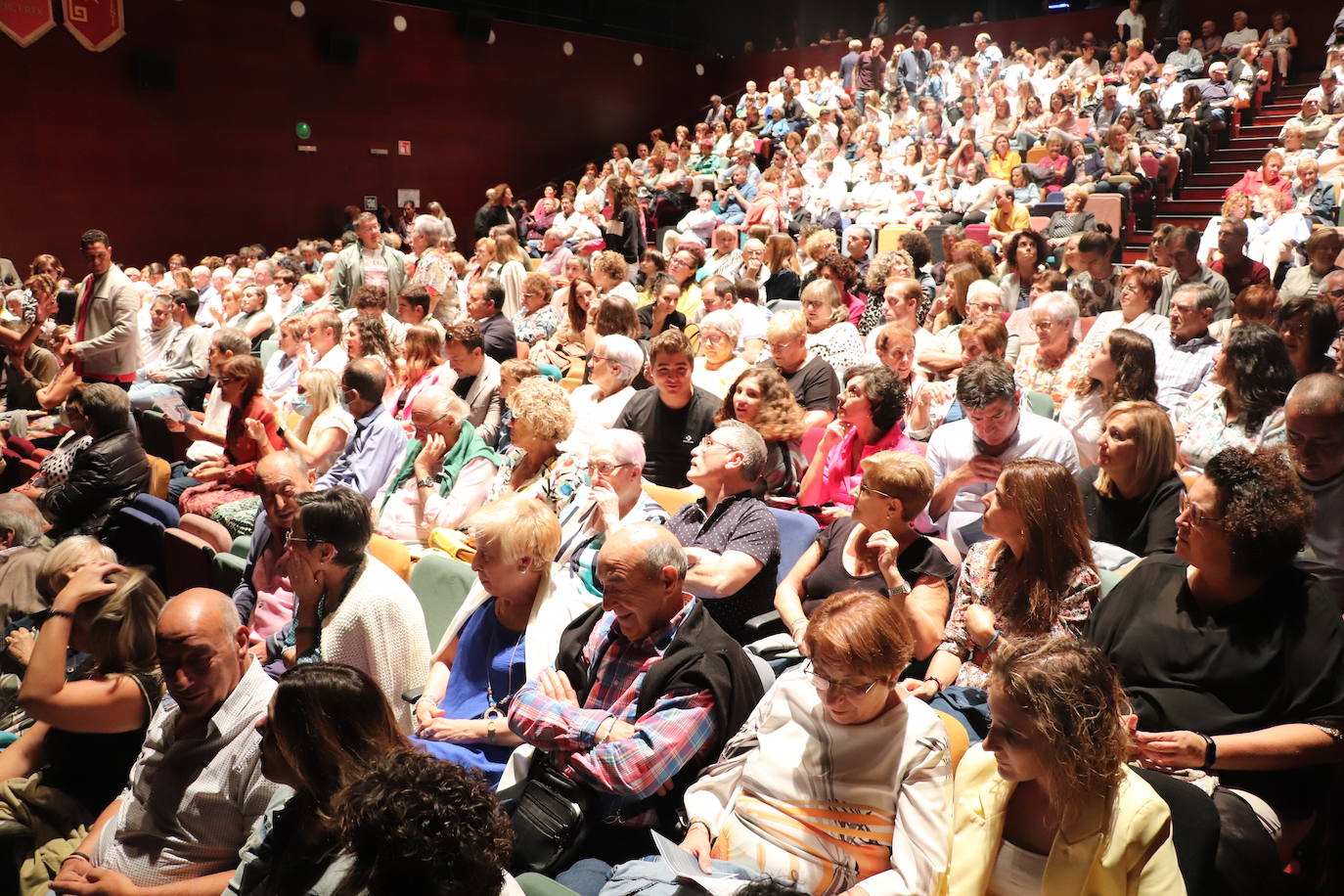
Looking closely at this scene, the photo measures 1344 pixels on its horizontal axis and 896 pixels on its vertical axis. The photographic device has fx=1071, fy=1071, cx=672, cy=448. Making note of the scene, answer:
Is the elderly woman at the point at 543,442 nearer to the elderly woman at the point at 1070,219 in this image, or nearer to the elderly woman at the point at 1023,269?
the elderly woman at the point at 1023,269

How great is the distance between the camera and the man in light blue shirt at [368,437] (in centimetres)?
463

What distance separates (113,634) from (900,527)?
2092 mm

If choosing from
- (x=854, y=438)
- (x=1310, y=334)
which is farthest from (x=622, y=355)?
(x=1310, y=334)

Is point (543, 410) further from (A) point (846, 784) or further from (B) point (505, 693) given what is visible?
(A) point (846, 784)

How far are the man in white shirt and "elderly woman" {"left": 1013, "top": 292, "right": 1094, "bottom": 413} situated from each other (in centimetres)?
124

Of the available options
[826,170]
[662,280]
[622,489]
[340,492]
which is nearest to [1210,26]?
[826,170]

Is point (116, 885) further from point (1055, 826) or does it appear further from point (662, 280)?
point (662, 280)

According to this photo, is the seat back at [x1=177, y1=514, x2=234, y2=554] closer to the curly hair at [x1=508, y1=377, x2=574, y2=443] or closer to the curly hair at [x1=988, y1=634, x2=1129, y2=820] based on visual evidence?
the curly hair at [x1=508, y1=377, x2=574, y2=443]

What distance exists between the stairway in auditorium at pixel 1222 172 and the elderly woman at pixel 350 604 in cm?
825

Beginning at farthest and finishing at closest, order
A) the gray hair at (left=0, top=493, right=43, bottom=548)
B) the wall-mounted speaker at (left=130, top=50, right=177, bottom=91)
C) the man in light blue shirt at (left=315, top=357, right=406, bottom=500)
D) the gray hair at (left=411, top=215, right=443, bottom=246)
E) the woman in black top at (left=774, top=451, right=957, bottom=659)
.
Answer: the wall-mounted speaker at (left=130, top=50, right=177, bottom=91)
the gray hair at (left=411, top=215, right=443, bottom=246)
the man in light blue shirt at (left=315, top=357, right=406, bottom=500)
the gray hair at (left=0, top=493, right=43, bottom=548)
the woman in black top at (left=774, top=451, right=957, bottom=659)

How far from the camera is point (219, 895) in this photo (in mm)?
2314

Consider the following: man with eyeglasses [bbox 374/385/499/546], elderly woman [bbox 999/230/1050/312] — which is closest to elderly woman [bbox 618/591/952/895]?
man with eyeglasses [bbox 374/385/499/546]

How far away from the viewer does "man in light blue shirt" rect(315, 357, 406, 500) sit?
463cm

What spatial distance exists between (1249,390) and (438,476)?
10.0 ft
